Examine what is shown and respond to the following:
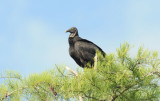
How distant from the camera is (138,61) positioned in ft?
12.4

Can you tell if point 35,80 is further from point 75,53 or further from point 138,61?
point 75,53

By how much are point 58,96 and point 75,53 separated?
2375 millimetres

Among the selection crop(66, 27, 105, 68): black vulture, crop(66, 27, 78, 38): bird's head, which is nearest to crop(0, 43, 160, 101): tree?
crop(66, 27, 105, 68): black vulture

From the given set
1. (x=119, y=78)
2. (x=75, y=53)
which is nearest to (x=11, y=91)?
(x=119, y=78)

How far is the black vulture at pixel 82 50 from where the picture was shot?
Answer: 22.1 ft

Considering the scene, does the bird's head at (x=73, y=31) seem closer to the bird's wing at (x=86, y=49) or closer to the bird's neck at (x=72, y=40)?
the bird's neck at (x=72, y=40)

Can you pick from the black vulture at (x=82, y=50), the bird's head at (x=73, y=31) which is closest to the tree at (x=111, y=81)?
the black vulture at (x=82, y=50)

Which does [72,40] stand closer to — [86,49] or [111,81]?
[86,49]

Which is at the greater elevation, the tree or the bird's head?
the bird's head

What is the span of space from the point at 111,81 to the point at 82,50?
288cm

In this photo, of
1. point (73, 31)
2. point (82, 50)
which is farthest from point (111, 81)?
point (73, 31)

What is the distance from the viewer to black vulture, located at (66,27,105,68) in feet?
22.1

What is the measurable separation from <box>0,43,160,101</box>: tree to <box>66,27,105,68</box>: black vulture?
2317 mm

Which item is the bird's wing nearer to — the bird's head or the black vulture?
the black vulture
